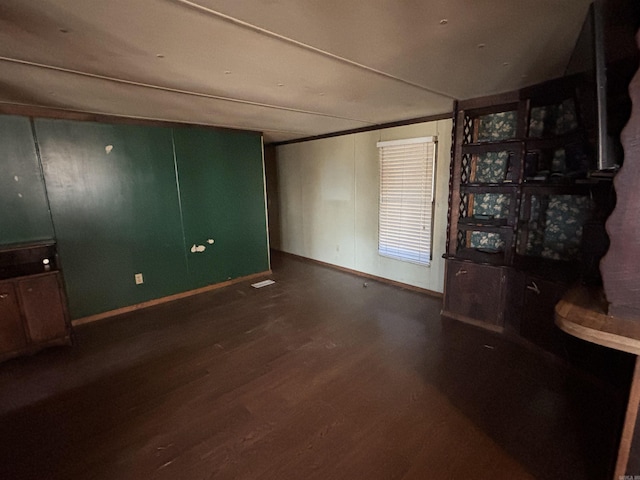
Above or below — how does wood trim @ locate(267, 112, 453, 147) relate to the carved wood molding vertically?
above

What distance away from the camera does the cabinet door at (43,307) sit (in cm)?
268

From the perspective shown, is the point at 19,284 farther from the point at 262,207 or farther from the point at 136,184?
the point at 262,207

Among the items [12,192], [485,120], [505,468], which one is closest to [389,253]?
[485,120]

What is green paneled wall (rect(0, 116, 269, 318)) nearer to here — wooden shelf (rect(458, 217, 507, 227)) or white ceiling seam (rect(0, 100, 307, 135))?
white ceiling seam (rect(0, 100, 307, 135))

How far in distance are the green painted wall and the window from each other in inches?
157

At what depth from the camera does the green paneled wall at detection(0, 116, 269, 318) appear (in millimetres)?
3217

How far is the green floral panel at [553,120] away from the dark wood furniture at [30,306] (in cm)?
465

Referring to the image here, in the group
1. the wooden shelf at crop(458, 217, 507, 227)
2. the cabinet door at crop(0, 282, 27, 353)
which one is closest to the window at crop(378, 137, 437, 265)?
the wooden shelf at crop(458, 217, 507, 227)

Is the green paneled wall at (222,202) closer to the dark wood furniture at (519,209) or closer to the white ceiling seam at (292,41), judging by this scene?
the white ceiling seam at (292,41)

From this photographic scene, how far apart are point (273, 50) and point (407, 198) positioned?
281 cm

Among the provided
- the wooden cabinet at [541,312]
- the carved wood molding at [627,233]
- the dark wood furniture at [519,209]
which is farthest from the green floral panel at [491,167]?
the carved wood molding at [627,233]

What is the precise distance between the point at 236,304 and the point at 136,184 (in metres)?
1.89

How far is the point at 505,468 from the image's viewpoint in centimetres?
159

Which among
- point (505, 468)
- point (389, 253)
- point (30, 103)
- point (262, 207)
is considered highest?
point (30, 103)
